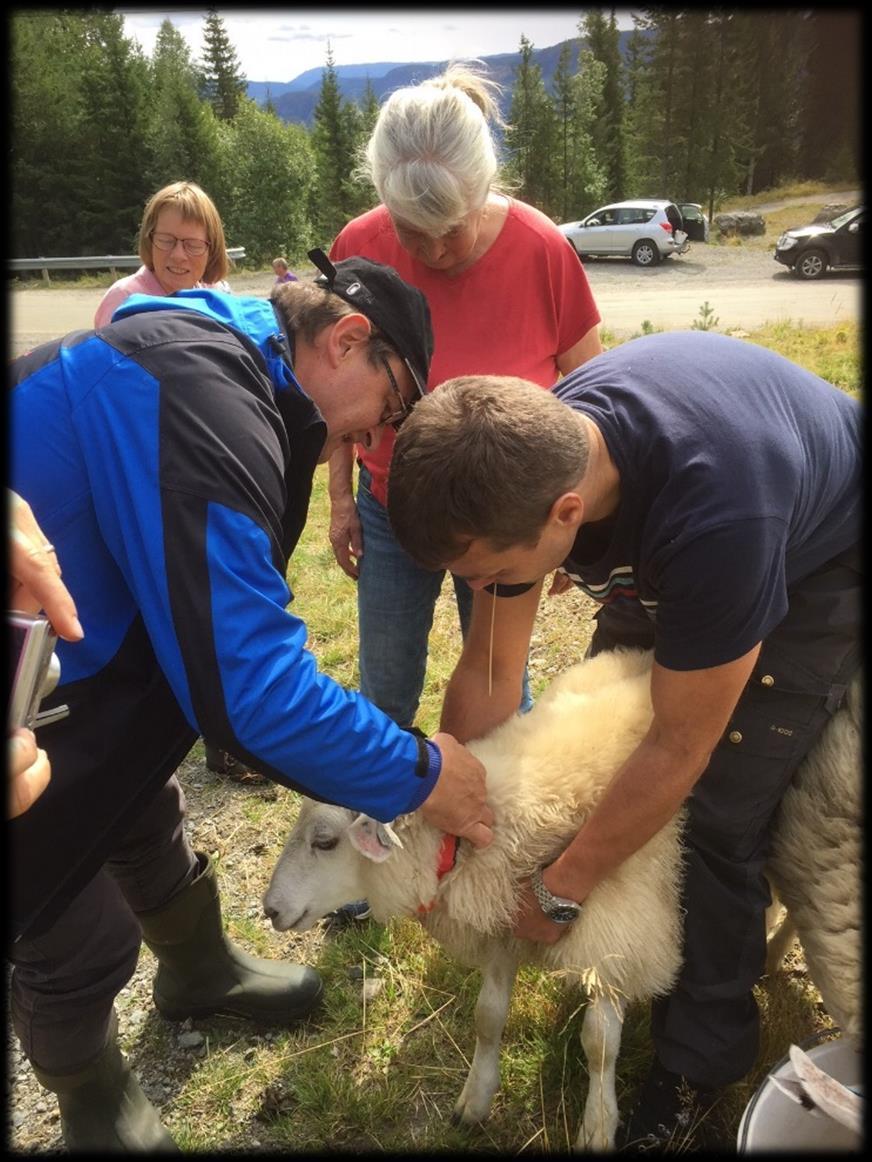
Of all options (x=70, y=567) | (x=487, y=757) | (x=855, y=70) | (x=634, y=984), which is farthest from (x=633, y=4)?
(x=634, y=984)

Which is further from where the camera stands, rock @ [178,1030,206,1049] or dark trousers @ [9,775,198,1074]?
rock @ [178,1030,206,1049]

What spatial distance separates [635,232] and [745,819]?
84.1 ft

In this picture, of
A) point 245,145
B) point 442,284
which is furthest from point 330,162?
point 442,284

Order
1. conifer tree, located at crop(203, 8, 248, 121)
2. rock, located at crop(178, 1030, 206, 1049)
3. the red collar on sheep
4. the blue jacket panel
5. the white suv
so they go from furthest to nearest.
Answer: conifer tree, located at crop(203, 8, 248, 121)
the white suv
rock, located at crop(178, 1030, 206, 1049)
the red collar on sheep
the blue jacket panel

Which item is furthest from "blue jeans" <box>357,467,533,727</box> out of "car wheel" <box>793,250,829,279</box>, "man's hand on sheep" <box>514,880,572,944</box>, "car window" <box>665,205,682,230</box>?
"car window" <box>665,205,682,230</box>

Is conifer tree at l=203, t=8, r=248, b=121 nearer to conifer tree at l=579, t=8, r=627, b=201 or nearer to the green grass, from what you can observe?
conifer tree at l=579, t=8, r=627, b=201

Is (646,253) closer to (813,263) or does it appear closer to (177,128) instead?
(813,263)

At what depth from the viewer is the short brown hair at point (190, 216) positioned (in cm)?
459

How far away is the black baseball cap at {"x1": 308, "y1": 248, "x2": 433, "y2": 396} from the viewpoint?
6.63ft

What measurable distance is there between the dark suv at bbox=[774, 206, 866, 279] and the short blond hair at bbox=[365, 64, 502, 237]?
64.3 ft

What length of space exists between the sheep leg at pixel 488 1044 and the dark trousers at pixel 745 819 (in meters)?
0.46

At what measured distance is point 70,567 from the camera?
1.67 meters

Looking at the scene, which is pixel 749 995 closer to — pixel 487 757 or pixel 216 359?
pixel 487 757

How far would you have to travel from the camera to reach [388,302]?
2068 mm
